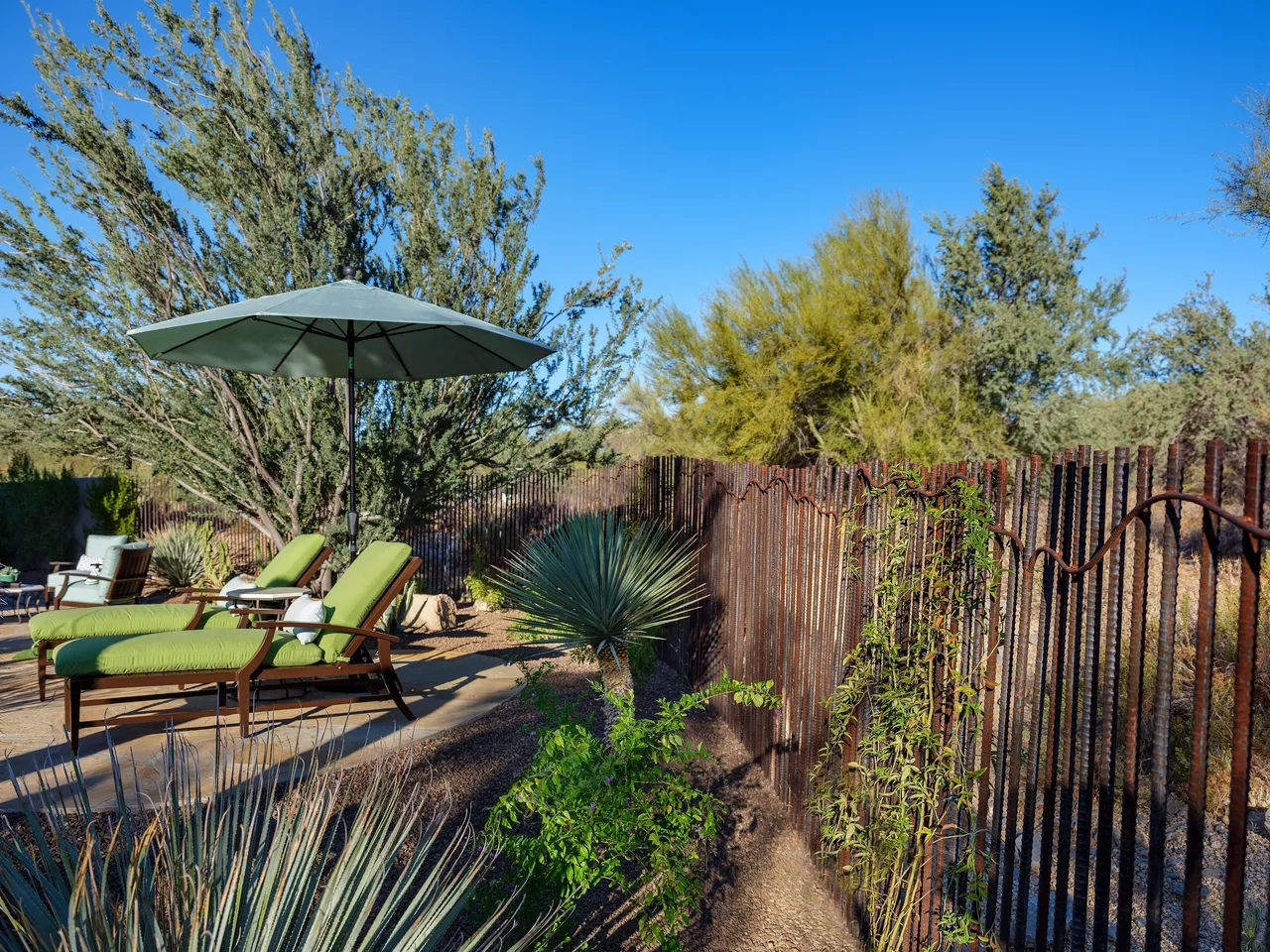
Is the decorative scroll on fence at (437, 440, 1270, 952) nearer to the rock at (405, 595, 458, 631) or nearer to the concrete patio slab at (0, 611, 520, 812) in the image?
the concrete patio slab at (0, 611, 520, 812)

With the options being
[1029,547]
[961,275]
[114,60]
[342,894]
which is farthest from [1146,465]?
[961,275]

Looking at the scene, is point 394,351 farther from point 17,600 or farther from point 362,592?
point 17,600

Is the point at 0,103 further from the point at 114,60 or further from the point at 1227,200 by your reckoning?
the point at 1227,200

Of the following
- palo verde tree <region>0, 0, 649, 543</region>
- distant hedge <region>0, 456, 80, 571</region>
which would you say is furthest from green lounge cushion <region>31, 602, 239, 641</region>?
distant hedge <region>0, 456, 80, 571</region>

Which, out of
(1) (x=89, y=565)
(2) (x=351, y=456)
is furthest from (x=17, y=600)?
(2) (x=351, y=456)

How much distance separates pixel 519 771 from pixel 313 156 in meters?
6.10

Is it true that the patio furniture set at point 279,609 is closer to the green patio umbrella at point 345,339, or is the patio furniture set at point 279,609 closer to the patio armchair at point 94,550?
the green patio umbrella at point 345,339

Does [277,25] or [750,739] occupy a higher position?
[277,25]

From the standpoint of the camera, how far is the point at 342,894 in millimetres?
Answer: 1509

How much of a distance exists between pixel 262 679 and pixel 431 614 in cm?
428

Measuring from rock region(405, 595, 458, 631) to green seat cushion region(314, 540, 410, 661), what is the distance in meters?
3.76

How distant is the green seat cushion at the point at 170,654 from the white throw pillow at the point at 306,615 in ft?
0.38

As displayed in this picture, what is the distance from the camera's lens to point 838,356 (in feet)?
63.5

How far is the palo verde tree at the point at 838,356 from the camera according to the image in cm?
1912
